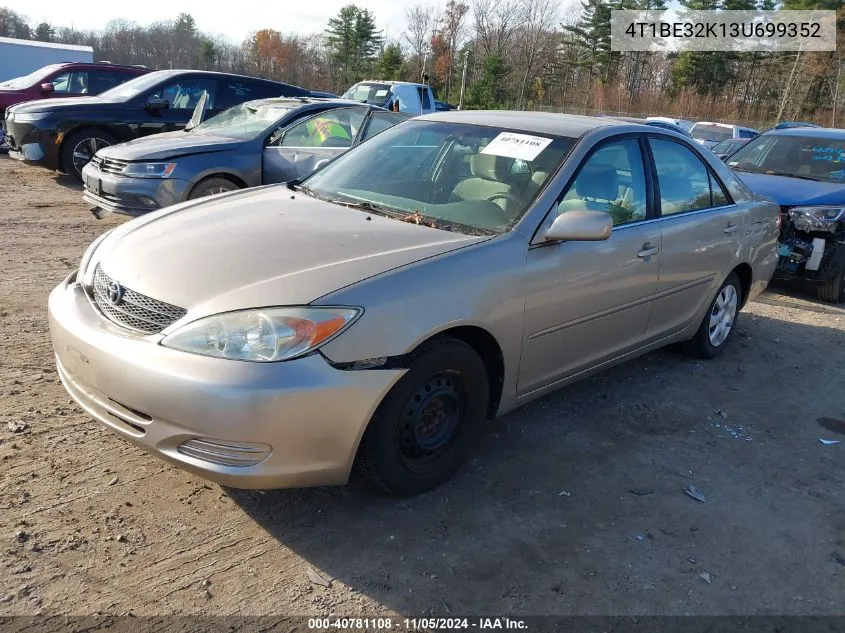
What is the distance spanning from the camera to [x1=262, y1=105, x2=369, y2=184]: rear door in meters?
7.67

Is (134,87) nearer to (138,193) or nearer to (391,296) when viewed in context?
(138,193)

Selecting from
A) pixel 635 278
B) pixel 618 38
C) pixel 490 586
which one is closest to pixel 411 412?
pixel 490 586

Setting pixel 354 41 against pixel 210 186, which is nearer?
pixel 210 186

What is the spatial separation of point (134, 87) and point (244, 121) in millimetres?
3568

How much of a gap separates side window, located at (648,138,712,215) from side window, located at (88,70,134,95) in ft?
38.6

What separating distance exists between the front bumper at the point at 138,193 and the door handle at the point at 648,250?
4856 millimetres

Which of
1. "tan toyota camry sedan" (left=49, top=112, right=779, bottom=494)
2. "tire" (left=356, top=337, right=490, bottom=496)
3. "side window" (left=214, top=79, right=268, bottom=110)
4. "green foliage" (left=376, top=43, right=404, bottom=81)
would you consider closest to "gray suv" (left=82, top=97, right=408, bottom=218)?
"side window" (left=214, top=79, right=268, bottom=110)

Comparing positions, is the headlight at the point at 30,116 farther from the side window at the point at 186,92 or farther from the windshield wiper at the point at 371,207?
the windshield wiper at the point at 371,207

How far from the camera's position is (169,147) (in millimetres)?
7312

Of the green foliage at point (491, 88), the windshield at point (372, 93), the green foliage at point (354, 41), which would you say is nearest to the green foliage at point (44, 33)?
the green foliage at point (354, 41)

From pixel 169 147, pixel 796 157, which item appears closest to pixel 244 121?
pixel 169 147

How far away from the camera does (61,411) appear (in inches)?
143

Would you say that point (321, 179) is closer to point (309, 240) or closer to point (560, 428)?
point (309, 240)

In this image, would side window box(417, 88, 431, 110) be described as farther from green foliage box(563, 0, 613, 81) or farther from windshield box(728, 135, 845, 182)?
green foliage box(563, 0, 613, 81)
